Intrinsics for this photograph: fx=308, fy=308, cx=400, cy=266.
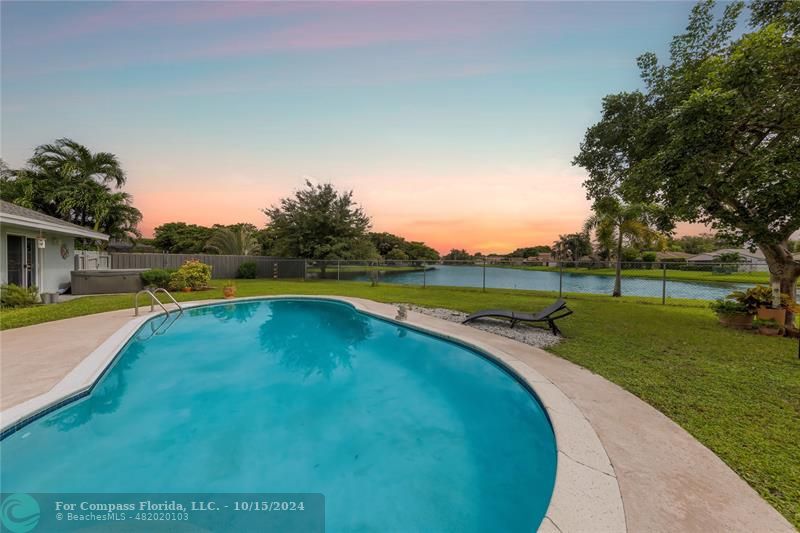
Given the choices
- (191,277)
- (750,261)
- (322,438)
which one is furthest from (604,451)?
(750,261)

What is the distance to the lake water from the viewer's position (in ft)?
35.1

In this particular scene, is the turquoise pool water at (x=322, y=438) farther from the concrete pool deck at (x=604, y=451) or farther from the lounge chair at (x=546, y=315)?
the lounge chair at (x=546, y=315)

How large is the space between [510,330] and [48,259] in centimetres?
1440

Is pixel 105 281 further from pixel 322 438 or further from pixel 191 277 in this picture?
pixel 322 438

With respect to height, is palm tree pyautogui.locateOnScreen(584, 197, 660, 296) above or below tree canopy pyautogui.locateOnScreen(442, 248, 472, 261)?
above

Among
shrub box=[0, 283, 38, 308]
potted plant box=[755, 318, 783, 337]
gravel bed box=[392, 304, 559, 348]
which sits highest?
shrub box=[0, 283, 38, 308]

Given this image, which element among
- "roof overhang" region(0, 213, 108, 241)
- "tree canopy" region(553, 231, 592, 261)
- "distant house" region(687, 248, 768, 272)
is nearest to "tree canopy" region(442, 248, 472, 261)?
"distant house" region(687, 248, 768, 272)

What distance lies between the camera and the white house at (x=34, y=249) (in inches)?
320

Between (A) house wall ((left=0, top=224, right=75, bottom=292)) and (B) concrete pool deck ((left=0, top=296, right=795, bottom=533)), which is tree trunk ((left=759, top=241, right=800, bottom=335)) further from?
(A) house wall ((left=0, top=224, right=75, bottom=292))

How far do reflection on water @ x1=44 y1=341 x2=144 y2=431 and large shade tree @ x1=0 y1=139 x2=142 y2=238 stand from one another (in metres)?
20.7

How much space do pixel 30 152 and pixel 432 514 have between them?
95.3 feet

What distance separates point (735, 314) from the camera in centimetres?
656

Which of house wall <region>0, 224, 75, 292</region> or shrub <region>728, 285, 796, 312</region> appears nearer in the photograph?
shrub <region>728, 285, 796, 312</region>

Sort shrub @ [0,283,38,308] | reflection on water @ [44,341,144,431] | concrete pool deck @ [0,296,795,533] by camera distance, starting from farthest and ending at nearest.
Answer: shrub @ [0,283,38,308] → reflection on water @ [44,341,144,431] → concrete pool deck @ [0,296,795,533]
